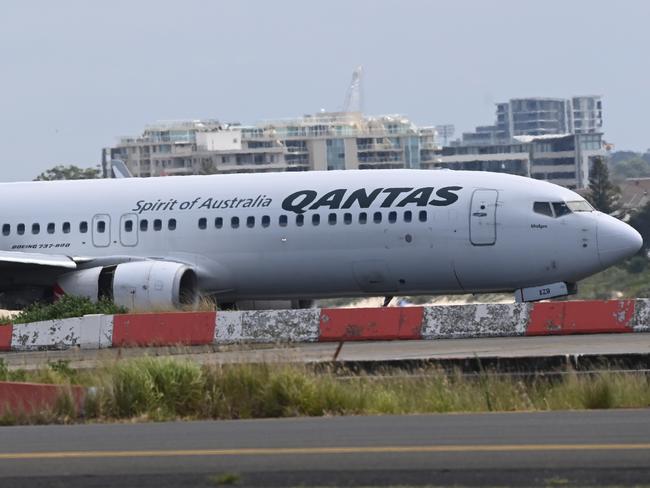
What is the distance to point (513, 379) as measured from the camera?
1897 centimetres

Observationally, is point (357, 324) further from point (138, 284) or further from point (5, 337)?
point (138, 284)

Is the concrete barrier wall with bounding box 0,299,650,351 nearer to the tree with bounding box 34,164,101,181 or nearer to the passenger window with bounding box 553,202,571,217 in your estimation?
the passenger window with bounding box 553,202,571,217

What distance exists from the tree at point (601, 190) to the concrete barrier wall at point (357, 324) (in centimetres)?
8513

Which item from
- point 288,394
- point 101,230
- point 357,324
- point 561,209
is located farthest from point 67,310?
point 288,394

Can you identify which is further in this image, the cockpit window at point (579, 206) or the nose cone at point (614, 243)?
the cockpit window at point (579, 206)

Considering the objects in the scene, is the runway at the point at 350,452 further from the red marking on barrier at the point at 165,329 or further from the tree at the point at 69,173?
the tree at the point at 69,173

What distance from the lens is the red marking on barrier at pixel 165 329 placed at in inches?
1069

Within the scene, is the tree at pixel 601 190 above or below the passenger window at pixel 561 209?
below

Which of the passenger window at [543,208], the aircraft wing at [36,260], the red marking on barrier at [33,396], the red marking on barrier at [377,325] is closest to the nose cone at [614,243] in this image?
the passenger window at [543,208]

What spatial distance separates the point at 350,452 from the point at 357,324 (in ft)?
42.0

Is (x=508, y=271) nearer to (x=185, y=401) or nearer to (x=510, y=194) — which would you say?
(x=510, y=194)

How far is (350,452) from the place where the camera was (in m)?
13.8

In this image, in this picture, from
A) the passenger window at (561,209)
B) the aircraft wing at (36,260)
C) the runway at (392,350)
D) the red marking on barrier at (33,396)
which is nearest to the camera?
the red marking on barrier at (33,396)

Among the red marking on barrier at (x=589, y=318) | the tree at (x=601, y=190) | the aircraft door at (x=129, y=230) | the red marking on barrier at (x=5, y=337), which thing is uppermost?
the aircraft door at (x=129, y=230)
